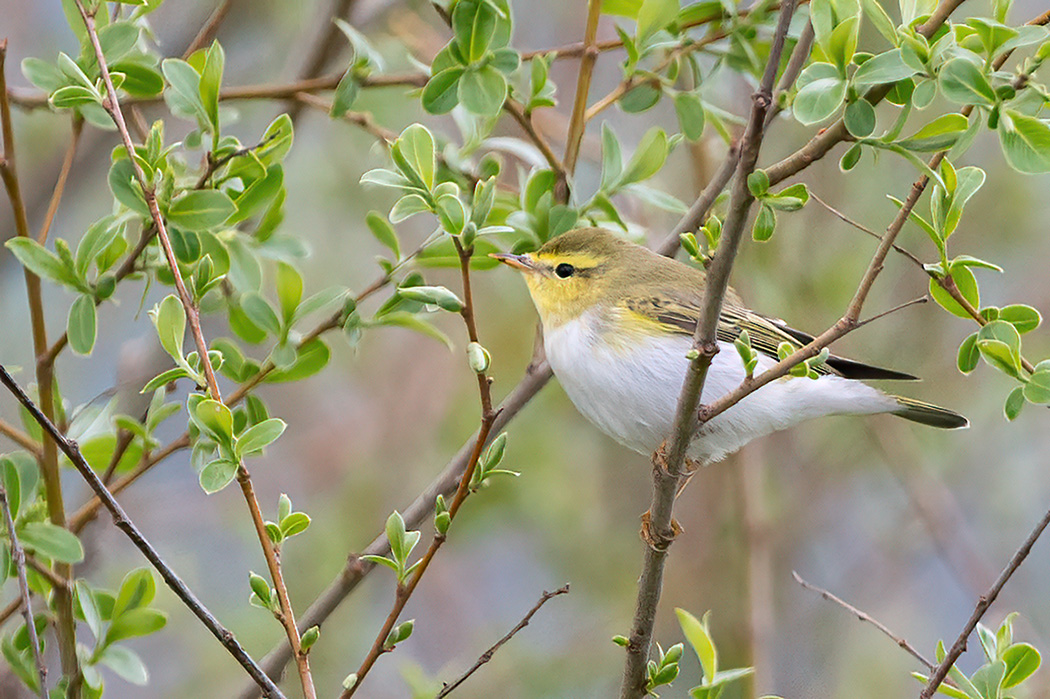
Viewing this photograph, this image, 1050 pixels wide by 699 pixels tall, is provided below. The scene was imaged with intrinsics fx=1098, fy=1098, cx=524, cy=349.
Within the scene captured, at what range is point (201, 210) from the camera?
5.23ft

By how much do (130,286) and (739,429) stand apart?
328 cm

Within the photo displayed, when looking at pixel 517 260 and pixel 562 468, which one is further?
pixel 562 468

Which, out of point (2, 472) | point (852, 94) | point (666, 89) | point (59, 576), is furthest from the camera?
point (666, 89)

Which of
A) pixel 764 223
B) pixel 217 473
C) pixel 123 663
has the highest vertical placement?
pixel 764 223

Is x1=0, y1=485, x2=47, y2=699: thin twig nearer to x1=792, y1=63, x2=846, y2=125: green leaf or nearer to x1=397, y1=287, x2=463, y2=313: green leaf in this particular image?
x1=397, y1=287, x2=463, y2=313: green leaf

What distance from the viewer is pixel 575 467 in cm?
459

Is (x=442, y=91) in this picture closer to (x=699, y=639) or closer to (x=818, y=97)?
(x=818, y=97)

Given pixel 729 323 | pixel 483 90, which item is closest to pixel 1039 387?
pixel 483 90

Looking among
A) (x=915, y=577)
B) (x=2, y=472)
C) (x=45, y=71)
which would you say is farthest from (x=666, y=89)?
(x=915, y=577)

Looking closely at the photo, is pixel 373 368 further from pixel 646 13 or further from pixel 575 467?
pixel 646 13

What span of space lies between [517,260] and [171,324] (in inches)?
37.6

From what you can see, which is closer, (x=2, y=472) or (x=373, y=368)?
(x=2, y=472)

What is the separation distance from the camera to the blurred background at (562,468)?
4066 millimetres

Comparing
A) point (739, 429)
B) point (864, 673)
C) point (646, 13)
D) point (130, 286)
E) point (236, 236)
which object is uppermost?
point (646, 13)
